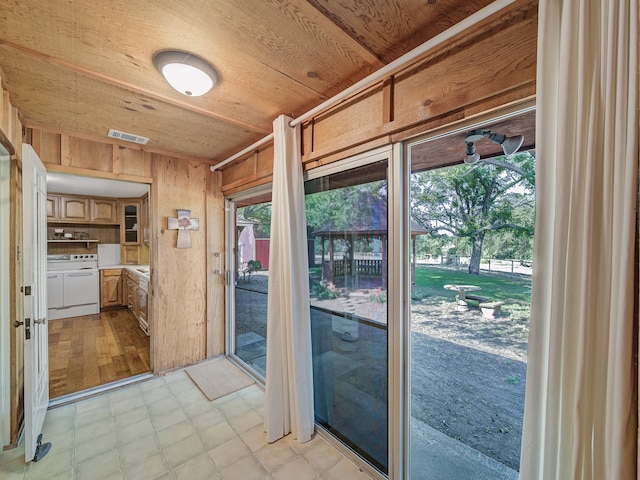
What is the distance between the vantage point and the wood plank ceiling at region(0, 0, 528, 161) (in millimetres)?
1182

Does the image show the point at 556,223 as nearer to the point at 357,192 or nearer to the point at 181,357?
the point at 357,192

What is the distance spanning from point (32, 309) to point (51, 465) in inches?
41.2

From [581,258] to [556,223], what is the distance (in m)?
0.13

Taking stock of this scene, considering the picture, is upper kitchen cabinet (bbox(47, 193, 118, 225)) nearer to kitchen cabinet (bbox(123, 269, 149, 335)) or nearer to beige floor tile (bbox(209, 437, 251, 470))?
kitchen cabinet (bbox(123, 269, 149, 335))

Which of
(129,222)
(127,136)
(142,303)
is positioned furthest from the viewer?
(129,222)

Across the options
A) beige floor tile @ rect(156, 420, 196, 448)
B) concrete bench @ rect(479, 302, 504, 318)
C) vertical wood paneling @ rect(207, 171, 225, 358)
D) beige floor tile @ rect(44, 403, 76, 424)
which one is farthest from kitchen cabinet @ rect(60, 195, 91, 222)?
concrete bench @ rect(479, 302, 504, 318)

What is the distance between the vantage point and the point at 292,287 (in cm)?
196

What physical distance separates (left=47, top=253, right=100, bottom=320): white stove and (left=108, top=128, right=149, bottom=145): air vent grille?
3.94m

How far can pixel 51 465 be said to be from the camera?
1.80 m

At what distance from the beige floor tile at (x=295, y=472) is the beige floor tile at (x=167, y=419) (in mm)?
1025

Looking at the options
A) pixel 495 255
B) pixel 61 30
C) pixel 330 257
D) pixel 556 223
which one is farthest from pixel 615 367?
pixel 61 30

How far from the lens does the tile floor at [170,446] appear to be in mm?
1753

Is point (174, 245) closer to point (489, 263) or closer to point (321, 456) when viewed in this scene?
point (321, 456)

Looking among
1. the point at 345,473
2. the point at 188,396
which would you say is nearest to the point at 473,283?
the point at 345,473
